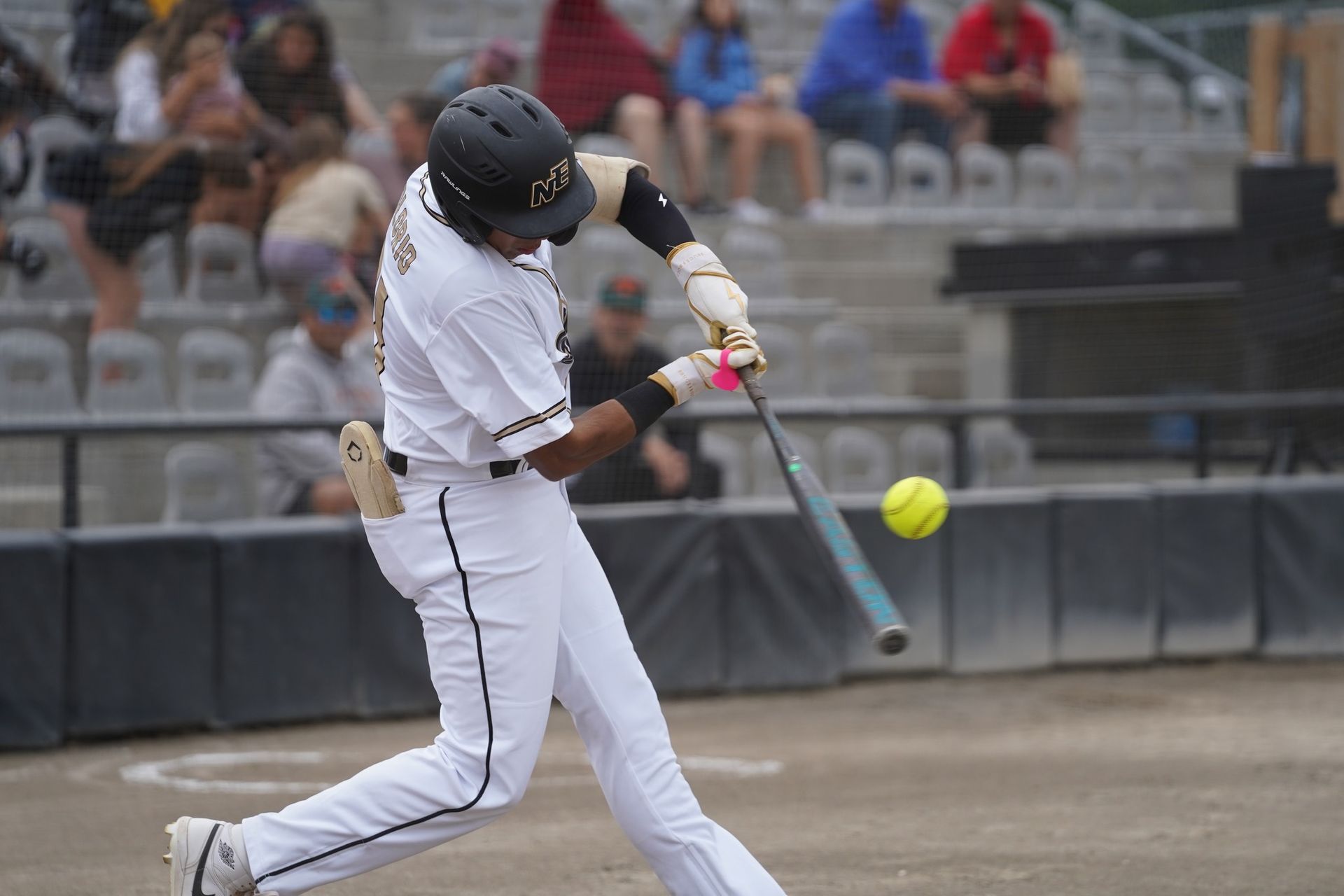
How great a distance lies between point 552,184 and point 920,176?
737 centimetres

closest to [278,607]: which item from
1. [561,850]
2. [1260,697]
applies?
[561,850]

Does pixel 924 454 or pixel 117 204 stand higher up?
pixel 117 204

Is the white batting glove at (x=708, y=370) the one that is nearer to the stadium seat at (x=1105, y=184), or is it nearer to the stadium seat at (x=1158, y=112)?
the stadium seat at (x=1105, y=184)

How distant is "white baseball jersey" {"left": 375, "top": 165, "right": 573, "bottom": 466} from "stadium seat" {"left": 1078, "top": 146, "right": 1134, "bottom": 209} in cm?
806

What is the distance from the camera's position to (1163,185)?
10.7 meters

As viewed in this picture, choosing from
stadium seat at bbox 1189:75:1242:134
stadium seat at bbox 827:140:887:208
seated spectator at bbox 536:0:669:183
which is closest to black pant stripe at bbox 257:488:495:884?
seated spectator at bbox 536:0:669:183

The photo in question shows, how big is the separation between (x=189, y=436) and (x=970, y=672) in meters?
3.48

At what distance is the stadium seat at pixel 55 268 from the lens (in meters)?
7.32

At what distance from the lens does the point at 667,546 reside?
6.40 meters

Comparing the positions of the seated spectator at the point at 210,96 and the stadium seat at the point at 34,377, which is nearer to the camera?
the stadium seat at the point at 34,377

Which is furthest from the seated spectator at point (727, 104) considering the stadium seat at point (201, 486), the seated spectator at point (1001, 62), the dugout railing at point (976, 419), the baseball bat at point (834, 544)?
the baseball bat at point (834, 544)

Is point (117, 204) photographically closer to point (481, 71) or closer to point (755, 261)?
point (481, 71)

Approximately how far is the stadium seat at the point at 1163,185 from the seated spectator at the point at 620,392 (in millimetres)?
5274

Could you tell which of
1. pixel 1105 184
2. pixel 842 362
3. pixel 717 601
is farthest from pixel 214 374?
pixel 1105 184
